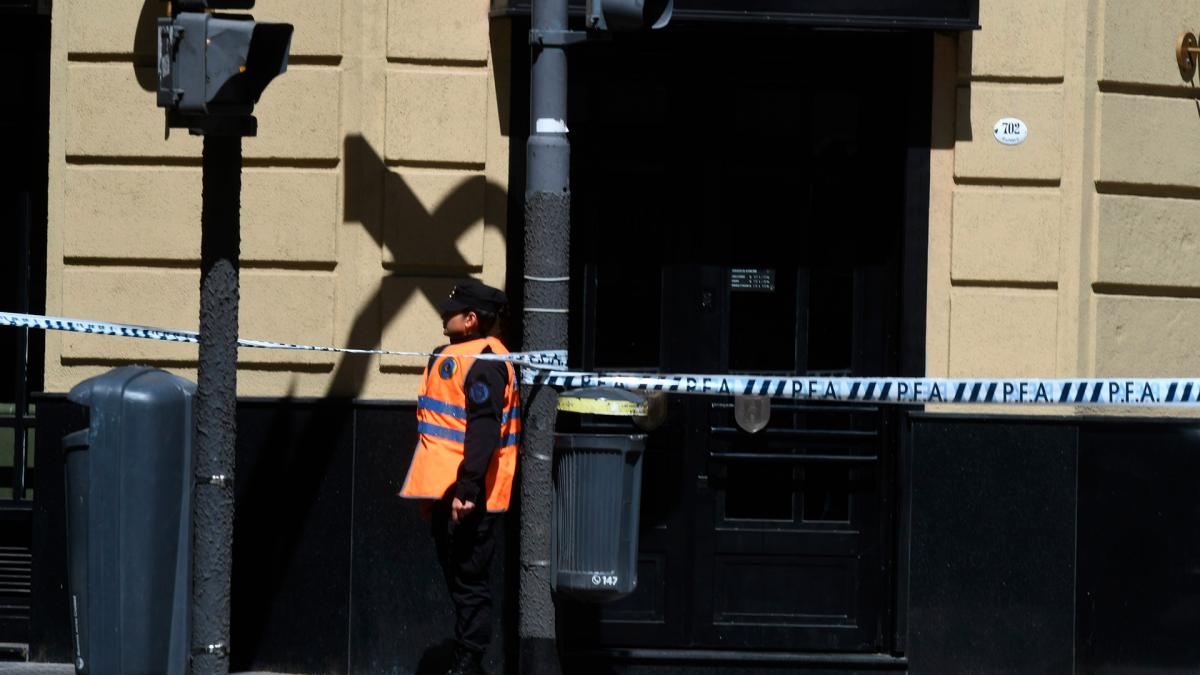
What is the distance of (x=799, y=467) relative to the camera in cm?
870

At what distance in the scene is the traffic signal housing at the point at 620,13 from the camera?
653 cm

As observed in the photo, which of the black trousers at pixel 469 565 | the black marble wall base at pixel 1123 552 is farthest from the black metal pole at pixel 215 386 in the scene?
the black marble wall base at pixel 1123 552

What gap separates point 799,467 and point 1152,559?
1765 mm

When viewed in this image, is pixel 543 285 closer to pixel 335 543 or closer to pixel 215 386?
pixel 215 386

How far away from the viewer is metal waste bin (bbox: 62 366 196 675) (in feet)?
22.0

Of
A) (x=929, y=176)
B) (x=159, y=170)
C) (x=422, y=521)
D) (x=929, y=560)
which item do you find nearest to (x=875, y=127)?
(x=929, y=176)

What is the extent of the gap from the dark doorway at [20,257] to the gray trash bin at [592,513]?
324 cm

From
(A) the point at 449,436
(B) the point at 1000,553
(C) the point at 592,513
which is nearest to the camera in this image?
(C) the point at 592,513

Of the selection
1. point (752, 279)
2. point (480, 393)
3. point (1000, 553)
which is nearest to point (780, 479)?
point (752, 279)

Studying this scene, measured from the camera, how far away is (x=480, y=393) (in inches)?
293

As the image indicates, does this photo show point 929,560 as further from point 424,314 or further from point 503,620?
point 424,314

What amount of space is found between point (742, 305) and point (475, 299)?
160 centimetres

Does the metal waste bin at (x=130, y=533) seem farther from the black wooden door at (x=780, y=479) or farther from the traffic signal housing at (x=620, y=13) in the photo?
the black wooden door at (x=780, y=479)

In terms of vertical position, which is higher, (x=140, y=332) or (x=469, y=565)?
(x=140, y=332)
